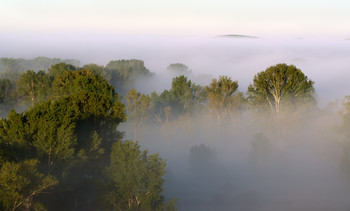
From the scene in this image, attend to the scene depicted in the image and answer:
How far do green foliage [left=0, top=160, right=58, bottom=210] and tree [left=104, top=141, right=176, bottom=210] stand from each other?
24.2ft

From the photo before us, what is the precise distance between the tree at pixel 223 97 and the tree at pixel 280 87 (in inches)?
349

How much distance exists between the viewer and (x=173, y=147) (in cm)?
6862

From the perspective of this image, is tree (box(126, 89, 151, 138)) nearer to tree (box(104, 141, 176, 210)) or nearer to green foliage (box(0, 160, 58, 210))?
tree (box(104, 141, 176, 210))

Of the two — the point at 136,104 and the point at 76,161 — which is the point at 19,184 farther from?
the point at 136,104

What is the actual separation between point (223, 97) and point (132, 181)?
42.3m

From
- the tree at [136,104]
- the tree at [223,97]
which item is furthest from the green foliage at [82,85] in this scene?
the tree at [223,97]

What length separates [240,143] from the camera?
68875 mm

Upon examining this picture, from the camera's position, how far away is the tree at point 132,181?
29.2 metres

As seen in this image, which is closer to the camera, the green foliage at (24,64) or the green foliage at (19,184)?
the green foliage at (19,184)

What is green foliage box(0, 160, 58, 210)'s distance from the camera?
21.1 m

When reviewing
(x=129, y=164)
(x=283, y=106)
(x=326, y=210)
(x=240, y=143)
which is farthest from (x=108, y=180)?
(x=240, y=143)

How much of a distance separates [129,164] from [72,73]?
32.3m

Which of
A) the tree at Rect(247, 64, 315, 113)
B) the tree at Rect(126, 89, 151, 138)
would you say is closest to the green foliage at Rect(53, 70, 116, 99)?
the tree at Rect(126, 89, 151, 138)

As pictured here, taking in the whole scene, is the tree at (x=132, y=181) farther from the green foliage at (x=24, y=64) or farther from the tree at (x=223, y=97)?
the green foliage at (x=24, y=64)
